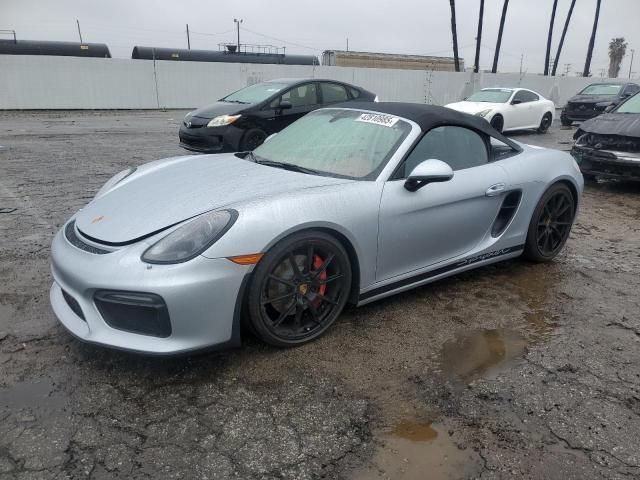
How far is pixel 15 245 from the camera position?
172 inches

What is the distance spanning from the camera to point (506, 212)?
3809mm

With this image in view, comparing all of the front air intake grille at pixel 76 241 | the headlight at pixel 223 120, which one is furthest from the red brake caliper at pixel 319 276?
the headlight at pixel 223 120

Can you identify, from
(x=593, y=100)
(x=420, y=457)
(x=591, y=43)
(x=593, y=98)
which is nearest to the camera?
(x=420, y=457)

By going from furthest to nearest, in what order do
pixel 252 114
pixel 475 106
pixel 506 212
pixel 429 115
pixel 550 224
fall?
1. pixel 475 106
2. pixel 252 114
3. pixel 550 224
4. pixel 506 212
5. pixel 429 115

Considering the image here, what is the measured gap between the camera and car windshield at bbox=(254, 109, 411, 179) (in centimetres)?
324

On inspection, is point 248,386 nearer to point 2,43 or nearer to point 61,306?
point 61,306

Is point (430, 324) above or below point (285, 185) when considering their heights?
below

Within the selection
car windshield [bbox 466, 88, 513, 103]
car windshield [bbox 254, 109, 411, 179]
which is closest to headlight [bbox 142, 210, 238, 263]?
car windshield [bbox 254, 109, 411, 179]

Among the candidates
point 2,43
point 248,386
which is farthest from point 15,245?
point 2,43

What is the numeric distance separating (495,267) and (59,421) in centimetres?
335

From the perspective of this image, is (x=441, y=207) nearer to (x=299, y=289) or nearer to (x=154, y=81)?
(x=299, y=289)

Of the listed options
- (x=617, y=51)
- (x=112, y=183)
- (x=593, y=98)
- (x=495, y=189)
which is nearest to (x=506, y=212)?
(x=495, y=189)

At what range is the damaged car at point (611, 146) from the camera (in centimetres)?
672

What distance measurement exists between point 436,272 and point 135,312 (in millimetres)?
1950
